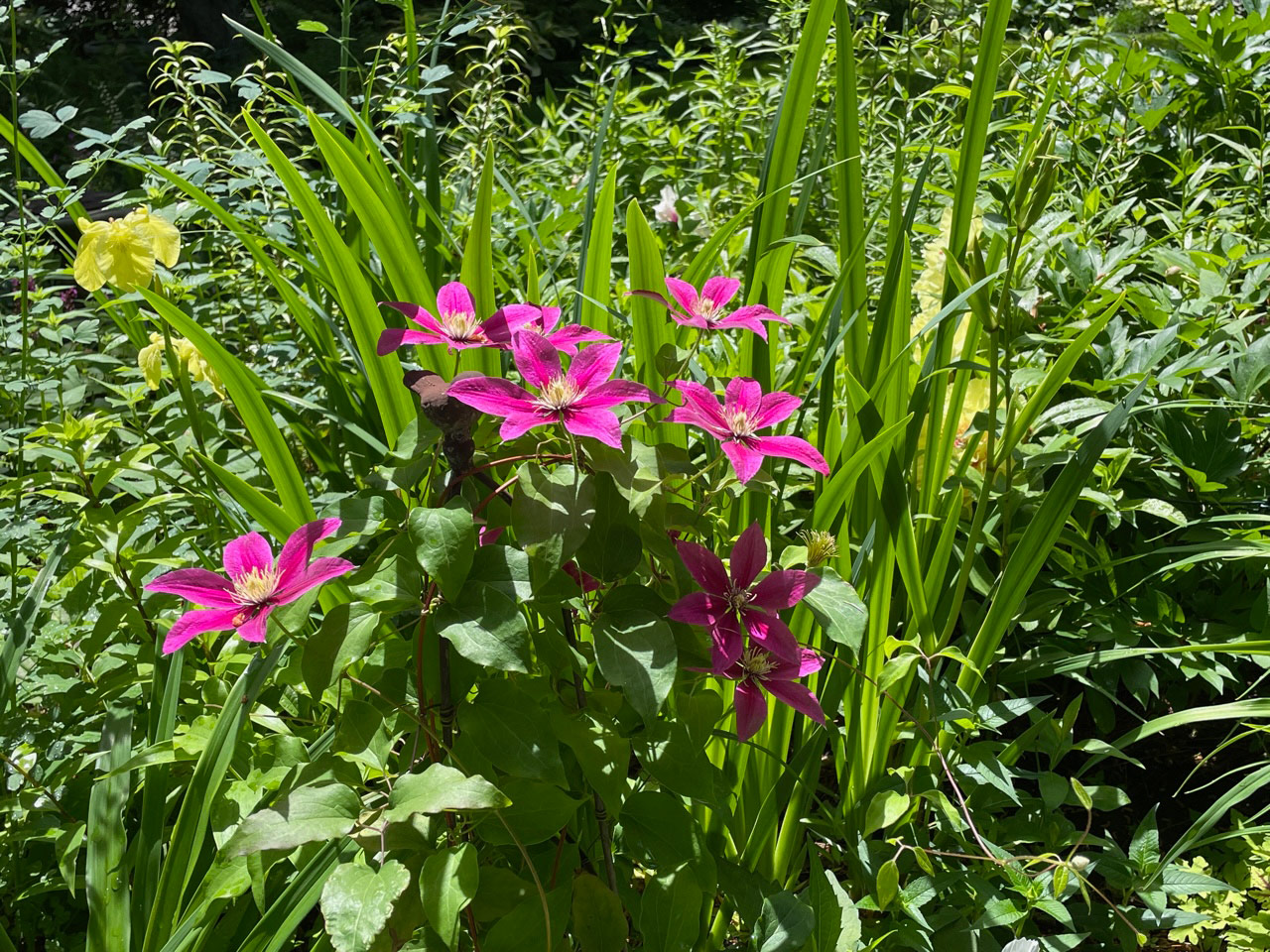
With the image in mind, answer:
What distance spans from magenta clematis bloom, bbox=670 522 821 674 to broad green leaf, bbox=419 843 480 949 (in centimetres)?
24

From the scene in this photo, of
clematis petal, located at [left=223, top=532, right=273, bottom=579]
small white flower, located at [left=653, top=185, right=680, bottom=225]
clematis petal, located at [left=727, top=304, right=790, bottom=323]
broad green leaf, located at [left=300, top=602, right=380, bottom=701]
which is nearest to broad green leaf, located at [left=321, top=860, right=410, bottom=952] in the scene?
broad green leaf, located at [left=300, top=602, right=380, bottom=701]

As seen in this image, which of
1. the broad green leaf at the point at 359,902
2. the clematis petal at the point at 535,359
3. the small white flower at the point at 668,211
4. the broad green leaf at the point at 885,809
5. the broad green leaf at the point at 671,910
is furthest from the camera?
the small white flower at the point at 668,211

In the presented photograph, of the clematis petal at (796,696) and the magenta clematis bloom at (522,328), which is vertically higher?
the magenta clematis bloom at (522,328)

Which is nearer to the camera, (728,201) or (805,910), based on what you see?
(805,910)

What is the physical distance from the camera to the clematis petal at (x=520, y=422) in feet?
2.25

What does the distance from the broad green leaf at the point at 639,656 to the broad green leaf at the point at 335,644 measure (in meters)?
0.17

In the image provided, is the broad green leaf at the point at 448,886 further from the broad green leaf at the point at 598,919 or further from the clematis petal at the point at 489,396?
the clematis petal at the point at 489,396

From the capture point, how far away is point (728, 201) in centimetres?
233

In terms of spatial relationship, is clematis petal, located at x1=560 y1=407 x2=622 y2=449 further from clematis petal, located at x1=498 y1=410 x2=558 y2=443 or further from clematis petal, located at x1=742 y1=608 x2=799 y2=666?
clematis petal, located at x1=742 y1=608 x2=799 y2=666

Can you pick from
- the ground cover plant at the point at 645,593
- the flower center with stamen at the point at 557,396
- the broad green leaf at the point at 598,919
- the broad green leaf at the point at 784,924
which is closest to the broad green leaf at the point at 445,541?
the ground cover plant at the point at 645,593

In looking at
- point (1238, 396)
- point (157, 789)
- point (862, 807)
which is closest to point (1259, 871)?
point (862, 807)

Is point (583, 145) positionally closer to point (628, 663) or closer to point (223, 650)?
point (223, 650)

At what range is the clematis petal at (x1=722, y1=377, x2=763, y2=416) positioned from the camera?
2.64 feet

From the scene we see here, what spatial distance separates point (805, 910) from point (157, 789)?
26.0 inches
